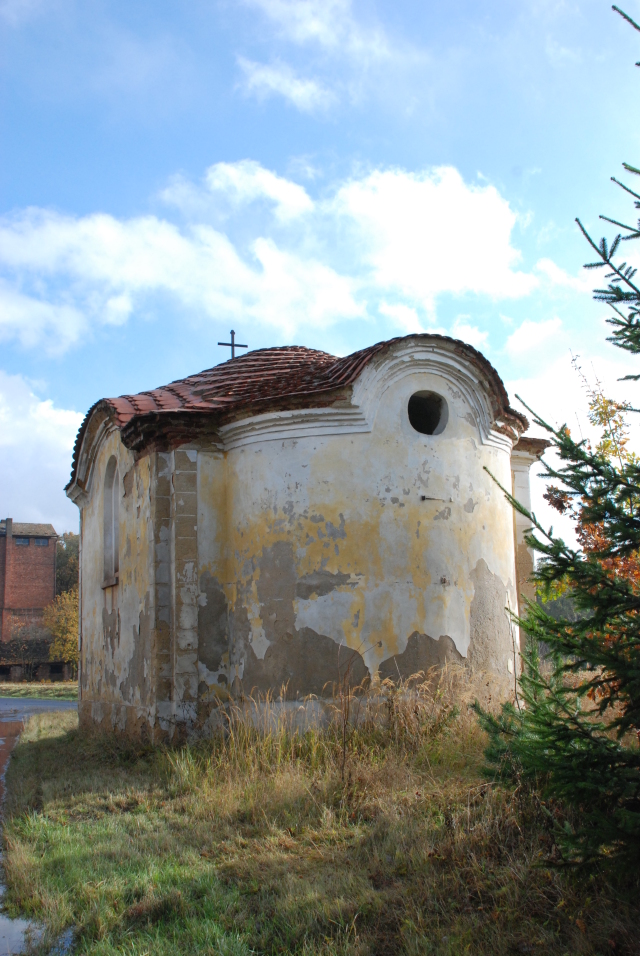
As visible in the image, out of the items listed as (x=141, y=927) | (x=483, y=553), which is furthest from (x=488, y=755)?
(x=483, y=553)

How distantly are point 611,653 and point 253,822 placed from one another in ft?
12.7

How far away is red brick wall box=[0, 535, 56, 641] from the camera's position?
1959 inches

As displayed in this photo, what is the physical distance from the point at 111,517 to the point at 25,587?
133 ft

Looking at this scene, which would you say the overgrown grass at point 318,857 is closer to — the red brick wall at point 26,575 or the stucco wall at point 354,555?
the stucco wall at point 354,555

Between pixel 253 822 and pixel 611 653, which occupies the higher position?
pixel 611 653

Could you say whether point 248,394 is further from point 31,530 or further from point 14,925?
point 31,530

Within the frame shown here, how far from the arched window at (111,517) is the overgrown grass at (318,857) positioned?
5.11 m

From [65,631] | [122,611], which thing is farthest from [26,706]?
[65,631]

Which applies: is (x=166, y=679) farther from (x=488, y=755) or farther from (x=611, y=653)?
(x=611, y=653)

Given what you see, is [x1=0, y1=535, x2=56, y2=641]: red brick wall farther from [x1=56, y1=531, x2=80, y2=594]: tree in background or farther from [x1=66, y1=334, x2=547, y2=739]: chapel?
[x1=66, y1=334, x2=547, y2=739]: chapel

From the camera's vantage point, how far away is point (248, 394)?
1088 cm

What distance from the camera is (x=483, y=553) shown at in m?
10.4

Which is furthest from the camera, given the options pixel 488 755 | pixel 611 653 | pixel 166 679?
pixel 166 679

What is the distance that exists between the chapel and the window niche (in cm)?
203
